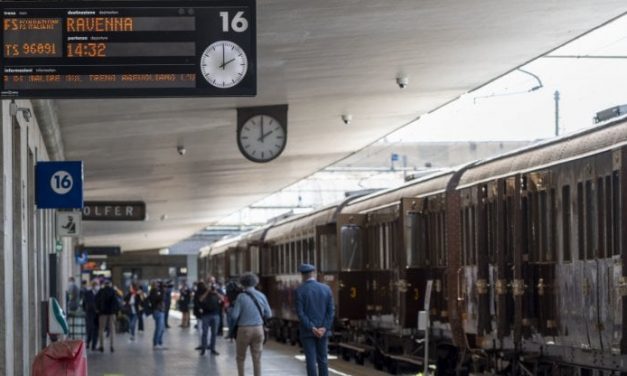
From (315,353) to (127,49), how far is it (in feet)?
19.9

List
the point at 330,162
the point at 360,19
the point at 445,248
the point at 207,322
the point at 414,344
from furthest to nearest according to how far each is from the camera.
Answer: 1. the point at 330,162
2. the point at 207,322
3. the point at 414,344
4. the point at 445,248
5. the point at 360,19

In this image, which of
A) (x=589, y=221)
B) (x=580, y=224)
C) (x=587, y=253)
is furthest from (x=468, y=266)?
(x=589, y=221)

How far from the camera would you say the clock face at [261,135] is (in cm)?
2356

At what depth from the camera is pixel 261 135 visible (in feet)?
78.1

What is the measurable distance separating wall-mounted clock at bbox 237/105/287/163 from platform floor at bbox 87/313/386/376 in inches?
156

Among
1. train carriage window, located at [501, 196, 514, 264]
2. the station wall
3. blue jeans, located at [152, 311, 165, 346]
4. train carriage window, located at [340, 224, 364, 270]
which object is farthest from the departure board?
blue jeans, located at [152, 311, 165, 346]

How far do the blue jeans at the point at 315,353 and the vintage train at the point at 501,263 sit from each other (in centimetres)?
202

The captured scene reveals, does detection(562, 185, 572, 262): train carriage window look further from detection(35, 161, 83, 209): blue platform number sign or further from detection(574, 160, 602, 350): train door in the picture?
detection(35, 161, 83, 209): blue platform number sign

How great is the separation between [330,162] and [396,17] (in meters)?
20.0

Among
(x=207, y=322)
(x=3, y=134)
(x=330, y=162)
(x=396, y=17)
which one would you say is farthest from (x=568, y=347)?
(x=330, y=162)

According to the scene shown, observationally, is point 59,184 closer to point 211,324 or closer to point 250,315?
point 250,315

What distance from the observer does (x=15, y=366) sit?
16.5 m

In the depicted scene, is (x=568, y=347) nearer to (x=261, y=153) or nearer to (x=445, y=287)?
(x=445, y=287)

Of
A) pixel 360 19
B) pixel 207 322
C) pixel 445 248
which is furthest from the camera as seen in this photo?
pixel 207 322
